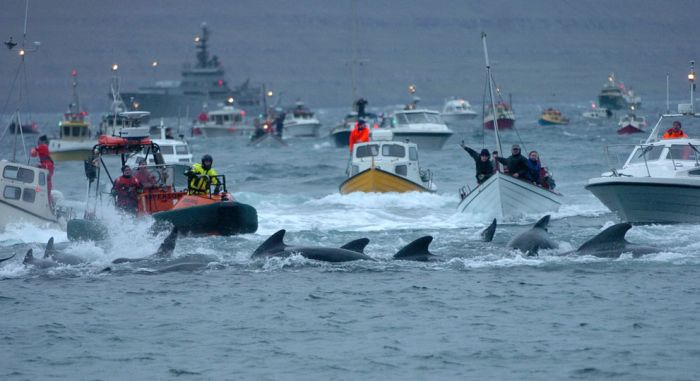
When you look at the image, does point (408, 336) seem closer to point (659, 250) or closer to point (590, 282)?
point (590, 282)

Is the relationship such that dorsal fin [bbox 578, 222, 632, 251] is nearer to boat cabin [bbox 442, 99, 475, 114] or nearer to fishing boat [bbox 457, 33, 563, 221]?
fishing boat [bbox 457, 33, 563, 221]

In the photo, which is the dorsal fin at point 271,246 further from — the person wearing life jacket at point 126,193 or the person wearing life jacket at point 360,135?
the person wearing life jacket at point 360,135

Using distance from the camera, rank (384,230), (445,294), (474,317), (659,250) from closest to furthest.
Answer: (474,317) < (445,294) < (659,250) < (384,230)

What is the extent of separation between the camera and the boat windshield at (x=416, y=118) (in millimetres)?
61594

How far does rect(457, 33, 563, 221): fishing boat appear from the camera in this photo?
2677 centimetres

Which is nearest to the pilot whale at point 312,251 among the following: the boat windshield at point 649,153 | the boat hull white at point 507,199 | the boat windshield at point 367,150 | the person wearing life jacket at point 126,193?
the person wearing life jacket at point 126,193

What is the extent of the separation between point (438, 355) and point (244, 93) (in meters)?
151

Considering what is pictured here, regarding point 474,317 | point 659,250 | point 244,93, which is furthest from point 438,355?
point 244,93

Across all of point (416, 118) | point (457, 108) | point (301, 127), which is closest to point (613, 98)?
point (457, 108)

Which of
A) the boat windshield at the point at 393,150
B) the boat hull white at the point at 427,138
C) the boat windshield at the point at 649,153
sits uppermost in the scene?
the boat windshield at the point at 649,153

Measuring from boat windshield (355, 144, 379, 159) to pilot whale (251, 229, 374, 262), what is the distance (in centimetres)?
1487

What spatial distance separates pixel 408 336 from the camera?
13.8 metres

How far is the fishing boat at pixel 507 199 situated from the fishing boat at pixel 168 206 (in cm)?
597

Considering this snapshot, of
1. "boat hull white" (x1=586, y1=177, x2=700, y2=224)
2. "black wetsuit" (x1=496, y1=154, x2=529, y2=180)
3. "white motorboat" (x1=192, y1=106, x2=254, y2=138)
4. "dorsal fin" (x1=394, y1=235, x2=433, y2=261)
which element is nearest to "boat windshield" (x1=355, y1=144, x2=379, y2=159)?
"black wetsuit" (x1=496, y1=154, x2=529, y2=180)
